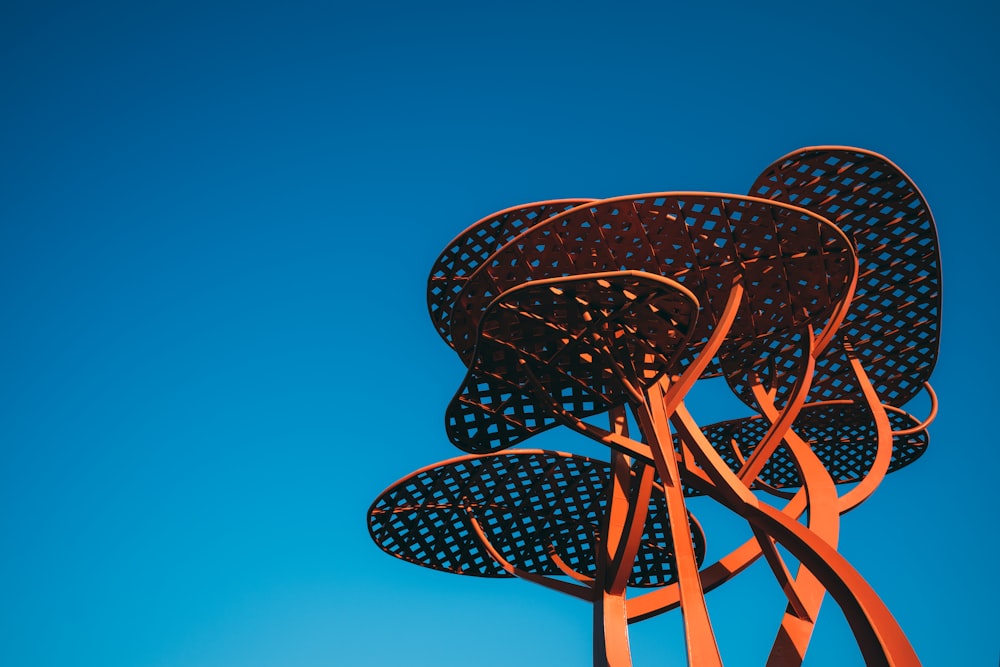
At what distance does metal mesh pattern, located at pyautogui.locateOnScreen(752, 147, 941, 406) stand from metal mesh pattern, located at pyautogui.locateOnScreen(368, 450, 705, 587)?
3934 mm

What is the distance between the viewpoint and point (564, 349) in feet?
46.9

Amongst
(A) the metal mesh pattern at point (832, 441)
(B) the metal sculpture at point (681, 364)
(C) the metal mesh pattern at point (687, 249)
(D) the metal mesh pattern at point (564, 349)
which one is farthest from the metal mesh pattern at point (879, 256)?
(D) the metal mesh pattern at point (564, 349)

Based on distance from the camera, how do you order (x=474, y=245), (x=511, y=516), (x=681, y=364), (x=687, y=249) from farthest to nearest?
(x=511, y=516) → (x=681, y=364) → (x=474, y=245) → (x=687, y=249)

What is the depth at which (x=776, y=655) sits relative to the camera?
14.1m

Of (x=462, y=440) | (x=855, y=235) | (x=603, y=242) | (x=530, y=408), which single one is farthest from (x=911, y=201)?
(x=462, y=440)

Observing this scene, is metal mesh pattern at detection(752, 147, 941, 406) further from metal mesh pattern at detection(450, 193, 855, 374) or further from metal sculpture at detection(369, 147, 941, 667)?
metal mesh pattern at detection(450, 193, 855, 374)

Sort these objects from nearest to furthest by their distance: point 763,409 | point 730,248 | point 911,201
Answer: point 730,248 → point 911,201 → point 763,409

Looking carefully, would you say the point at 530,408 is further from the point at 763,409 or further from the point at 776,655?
the point at 776,655

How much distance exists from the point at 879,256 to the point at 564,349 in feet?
20.9

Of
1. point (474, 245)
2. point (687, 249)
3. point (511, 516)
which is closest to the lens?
point (687, 249)

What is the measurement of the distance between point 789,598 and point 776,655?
3.08 feet

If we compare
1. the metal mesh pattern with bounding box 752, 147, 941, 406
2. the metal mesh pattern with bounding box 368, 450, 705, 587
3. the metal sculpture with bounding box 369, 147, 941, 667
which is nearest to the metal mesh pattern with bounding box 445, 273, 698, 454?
the metal sculpture with bounding box 369, 147, 941, 667

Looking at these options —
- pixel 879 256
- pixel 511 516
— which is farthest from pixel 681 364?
pixel 511 516

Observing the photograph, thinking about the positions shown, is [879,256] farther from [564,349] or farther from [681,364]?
[564,349]
